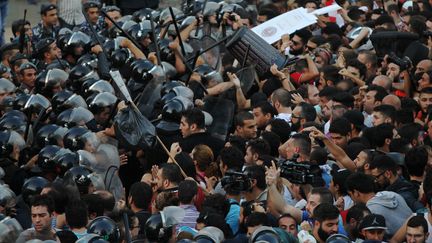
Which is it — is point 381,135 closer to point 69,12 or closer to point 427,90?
point 427,90

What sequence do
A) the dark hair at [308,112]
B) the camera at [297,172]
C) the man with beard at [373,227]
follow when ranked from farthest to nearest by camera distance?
the dark hair at [308,112]
the camera at [297,172]
the man with beard at [373,227]

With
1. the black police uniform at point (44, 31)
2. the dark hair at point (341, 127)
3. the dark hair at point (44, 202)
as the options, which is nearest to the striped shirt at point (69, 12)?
the black police uniform at point (44, 31)

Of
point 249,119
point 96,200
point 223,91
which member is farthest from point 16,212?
point 223,91

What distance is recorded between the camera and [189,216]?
13.9 meters

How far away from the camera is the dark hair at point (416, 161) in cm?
1484

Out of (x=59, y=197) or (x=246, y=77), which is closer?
(x=59, y=197)

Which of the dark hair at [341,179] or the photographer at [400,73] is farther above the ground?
the dark hair at [341,179]

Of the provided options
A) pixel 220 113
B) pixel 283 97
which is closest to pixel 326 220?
pixel 283 97

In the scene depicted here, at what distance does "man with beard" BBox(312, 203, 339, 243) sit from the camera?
1327 cm

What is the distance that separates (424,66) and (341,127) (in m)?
3.56

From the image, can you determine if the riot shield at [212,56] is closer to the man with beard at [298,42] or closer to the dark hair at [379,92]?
the man with beard at [298,42]

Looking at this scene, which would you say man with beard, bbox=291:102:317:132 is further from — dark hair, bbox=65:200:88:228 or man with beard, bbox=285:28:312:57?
man with beard, bbox=285:28:312:57

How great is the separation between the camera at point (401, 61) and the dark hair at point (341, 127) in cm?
275

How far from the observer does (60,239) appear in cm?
1316
